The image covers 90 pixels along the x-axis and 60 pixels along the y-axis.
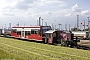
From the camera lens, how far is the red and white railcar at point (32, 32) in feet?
113

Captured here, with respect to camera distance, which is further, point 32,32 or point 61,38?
point 32,32

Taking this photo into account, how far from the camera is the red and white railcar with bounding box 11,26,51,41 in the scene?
1362 inches

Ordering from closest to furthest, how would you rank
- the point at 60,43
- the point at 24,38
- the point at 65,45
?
the point at 65,45 < the point at 60,43 < the point at 24,38

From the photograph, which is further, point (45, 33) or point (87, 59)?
point (45, 33)

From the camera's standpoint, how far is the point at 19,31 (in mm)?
42000

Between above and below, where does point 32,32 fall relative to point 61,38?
above

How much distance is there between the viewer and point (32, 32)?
1449 inches

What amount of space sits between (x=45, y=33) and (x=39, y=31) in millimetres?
1401

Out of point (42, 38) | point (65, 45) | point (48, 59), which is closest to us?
point (48, 59)

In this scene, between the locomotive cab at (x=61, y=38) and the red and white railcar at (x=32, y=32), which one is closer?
the locomotive cab at (x=61, y=38)

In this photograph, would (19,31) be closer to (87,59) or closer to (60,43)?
(60,43)

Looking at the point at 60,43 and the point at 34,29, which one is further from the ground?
the point at 34,29

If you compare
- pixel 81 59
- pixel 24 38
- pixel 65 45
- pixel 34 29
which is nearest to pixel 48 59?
pixel 81 59

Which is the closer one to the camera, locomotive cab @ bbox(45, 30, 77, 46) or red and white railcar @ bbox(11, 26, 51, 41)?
locomotive cab @ bbox(45, 30, 77, 46)
